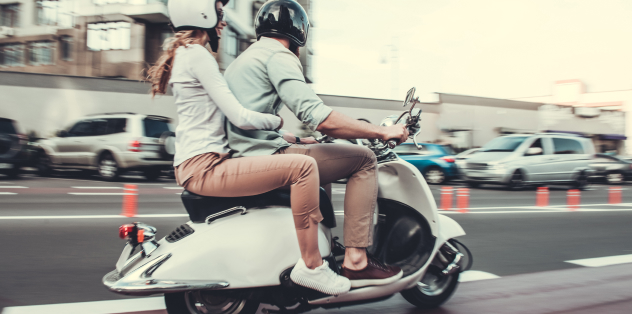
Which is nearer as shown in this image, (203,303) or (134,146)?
(203,303)

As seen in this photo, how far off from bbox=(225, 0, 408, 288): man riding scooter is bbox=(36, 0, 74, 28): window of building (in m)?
30.8

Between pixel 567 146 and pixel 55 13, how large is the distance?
99.6 ft

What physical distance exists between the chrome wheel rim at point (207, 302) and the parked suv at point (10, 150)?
38.8ft

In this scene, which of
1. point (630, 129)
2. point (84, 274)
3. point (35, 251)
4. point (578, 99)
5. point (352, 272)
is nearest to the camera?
point (352, 272)

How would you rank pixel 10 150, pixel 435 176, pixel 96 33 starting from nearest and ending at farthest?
pixel 10 150, pixel 435 176, pixel 96 33

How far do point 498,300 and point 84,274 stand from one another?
3.04m

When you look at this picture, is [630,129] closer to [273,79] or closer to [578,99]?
[578,99]

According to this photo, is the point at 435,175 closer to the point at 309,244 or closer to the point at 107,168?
the point at 107,168

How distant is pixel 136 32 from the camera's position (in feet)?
90.4

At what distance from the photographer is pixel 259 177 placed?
99.2 inches

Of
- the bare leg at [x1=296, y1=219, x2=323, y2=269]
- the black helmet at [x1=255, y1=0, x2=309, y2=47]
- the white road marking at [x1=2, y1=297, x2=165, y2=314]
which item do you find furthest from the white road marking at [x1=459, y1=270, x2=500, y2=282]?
the black helmet at [x1=255, y1=0, x2=309, y2=47]

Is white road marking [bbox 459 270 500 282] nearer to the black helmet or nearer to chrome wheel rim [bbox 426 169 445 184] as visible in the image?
the black helmet

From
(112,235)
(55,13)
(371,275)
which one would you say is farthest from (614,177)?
(55,13)

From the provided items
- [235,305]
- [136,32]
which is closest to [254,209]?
[235,305]
